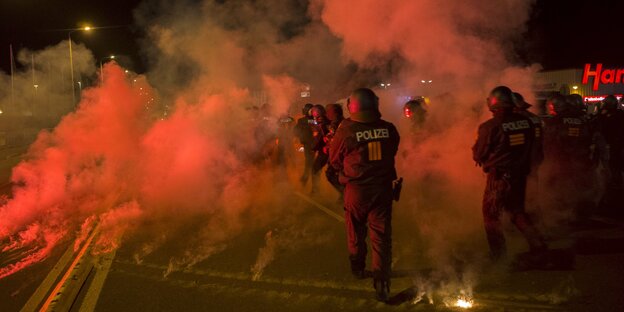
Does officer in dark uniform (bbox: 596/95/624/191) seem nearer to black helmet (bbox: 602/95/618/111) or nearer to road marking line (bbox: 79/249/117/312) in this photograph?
black helmet (bbox: 602/95/618/111)

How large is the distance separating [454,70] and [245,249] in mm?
4935

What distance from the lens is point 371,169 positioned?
4164 millimetres

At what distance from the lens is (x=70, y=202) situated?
8.75 meters

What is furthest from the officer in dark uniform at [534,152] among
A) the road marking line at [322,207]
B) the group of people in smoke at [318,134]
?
the road marking line at [322,207]

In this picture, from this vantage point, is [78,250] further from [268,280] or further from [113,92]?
[113,92]

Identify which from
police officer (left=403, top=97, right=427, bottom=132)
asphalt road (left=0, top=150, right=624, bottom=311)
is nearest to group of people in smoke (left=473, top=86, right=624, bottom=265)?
asphalt road (left=0, top=150, right=624, bottom=311)

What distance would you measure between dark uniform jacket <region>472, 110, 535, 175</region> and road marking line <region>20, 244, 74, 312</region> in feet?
13.8

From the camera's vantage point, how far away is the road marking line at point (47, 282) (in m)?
4.36

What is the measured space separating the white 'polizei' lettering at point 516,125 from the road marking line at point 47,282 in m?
4.38

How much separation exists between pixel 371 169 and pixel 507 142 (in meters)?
1.34

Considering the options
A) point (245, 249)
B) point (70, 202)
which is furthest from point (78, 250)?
point (70, 202)

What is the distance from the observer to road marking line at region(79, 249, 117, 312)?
4298mm

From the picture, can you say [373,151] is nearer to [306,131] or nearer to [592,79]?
[306,131]

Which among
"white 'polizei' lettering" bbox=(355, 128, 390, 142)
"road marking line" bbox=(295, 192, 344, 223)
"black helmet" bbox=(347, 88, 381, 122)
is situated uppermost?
"black helmet" bbox=(347, 88, 381, 122)
